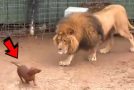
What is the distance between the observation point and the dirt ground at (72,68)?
541 cm

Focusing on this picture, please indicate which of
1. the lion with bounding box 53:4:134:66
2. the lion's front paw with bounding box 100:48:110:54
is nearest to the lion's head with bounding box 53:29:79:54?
the lion with bounding box 53:4:134:66

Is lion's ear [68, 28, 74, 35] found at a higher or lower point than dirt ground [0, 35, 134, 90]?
higher

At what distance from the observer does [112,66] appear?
6.35 m

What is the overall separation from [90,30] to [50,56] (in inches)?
35.7

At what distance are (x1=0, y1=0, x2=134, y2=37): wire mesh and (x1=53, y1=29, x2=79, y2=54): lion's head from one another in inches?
68.4

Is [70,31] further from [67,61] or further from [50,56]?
[50,56]

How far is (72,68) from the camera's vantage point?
6223 millimetres

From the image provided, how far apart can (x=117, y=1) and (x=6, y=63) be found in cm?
286

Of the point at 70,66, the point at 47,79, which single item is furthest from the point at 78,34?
the point at 47,79

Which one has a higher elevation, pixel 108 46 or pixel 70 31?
pixel 70 31

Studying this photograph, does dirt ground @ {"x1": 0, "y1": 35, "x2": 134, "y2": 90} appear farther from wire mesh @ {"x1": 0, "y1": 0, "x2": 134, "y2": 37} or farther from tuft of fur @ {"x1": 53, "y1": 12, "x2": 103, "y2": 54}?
tuft of fur @ {"x1": 53, "y1": 12, "x2": 103, "y2": 54}

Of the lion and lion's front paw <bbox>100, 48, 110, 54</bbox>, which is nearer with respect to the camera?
the lion

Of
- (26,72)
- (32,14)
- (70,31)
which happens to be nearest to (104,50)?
(70,31)

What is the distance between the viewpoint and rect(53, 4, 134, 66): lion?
6.01 meters
